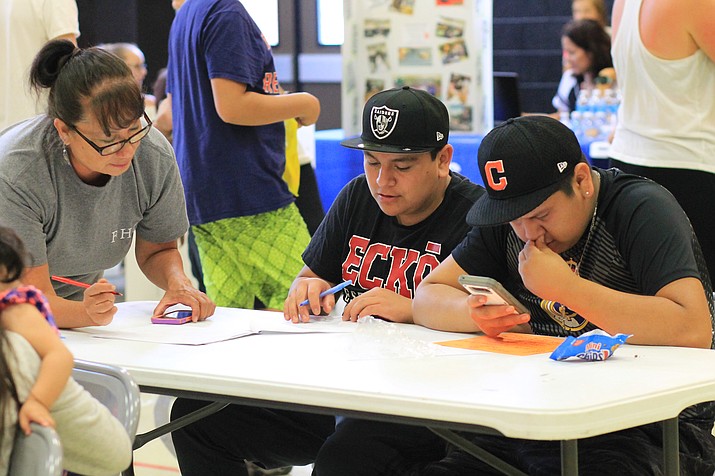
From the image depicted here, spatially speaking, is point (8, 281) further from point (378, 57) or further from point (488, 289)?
point (378, 57)

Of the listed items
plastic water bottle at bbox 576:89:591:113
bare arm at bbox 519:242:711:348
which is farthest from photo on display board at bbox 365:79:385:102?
bare arm at bbox 519:242:711:348

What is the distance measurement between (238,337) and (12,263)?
77 centimetres

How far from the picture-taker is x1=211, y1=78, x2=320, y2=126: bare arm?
9.43ft

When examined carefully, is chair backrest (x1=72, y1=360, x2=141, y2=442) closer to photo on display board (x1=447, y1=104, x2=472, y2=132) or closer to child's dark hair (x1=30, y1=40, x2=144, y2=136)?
child's dark hair (x1=30, y1=40, x2=144, y2=136)

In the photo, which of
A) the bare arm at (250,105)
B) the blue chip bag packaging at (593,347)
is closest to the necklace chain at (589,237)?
the blue chip bag packaging at (593,347)

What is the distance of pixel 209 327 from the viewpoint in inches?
80.7

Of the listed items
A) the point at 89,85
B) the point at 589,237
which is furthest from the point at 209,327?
the point at 589,237

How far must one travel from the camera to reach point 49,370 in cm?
119

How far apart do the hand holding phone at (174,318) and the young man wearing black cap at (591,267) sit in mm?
570

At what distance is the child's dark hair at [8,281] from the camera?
1.16 meters

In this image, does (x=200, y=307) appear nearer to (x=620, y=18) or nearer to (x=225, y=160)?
(x=225, y=160)

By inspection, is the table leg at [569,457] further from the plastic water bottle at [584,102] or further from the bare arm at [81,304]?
the plastic water bottle at [584,102]

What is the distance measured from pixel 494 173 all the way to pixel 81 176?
2.95 feet

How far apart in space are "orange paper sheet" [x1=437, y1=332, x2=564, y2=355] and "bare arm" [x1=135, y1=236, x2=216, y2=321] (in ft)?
1.89
